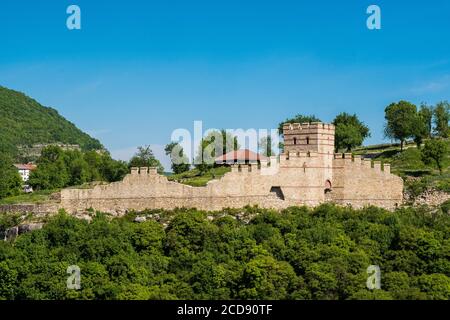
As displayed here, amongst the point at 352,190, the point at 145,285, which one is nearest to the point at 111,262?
the point at 145,285

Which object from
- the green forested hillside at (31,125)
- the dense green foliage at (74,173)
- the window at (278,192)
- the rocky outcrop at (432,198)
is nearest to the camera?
the window at (278,192)

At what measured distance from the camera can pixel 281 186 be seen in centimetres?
4784

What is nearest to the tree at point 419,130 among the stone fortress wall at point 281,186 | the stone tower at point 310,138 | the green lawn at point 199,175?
the green lawn at point 199,175

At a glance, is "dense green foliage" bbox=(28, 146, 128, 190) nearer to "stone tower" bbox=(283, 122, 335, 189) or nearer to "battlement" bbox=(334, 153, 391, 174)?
"stone tower" bbox=(283, 122, 335, 189)

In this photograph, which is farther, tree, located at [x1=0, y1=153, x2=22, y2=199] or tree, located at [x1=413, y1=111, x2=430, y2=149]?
tree, located at [x1=413, y1=111, x2=430, y2=149]

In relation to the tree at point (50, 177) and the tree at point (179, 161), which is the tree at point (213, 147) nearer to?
the tree at point (179, 161)

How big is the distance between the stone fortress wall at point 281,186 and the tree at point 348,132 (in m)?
16.9

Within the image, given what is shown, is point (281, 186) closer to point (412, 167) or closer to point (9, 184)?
point (412, 167)

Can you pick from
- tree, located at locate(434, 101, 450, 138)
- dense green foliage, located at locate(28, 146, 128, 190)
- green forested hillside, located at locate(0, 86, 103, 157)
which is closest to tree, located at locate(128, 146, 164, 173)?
dense green foliage, located at locate(28, 146, 128, 190)

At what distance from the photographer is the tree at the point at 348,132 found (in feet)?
217

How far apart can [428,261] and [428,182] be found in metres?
Result: 8.35

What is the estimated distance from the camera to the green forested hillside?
151000mm

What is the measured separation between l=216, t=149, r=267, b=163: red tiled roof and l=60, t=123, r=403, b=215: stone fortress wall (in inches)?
487
